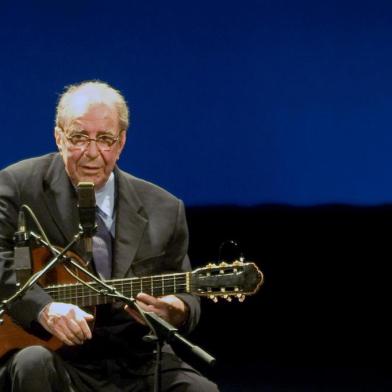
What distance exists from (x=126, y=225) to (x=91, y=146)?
0.97 feet

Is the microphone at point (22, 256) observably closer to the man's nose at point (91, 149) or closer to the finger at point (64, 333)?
the finger at point (64, 333)

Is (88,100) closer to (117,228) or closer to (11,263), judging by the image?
(117,228)

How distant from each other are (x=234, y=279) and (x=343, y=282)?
1643mm

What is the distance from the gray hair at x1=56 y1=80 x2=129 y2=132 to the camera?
10.3ft

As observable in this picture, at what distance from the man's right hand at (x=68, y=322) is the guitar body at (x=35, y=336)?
0.16 metres

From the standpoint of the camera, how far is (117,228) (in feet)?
10.6

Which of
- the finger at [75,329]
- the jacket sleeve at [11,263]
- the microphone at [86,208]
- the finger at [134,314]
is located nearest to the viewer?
the microphone at [86,208]

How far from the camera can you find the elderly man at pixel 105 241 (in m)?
3.04

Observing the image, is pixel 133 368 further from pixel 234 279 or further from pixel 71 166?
pixel 71 166

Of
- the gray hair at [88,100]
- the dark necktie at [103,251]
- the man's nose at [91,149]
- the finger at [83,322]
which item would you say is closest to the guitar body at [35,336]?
the dark necktie at [103,251]

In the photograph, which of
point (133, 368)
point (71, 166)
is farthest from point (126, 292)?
point (71, 166)

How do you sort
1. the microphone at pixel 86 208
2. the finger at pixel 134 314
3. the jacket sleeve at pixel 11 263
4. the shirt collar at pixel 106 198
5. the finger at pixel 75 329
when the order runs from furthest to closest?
the shirt collar at pixel 106 198 → the finger at pixel 134 314 → the jacket sleeve at pixel 11 263 → the finger at pixel 75 329 → the microphone at pixel 86 208

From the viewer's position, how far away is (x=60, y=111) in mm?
3184

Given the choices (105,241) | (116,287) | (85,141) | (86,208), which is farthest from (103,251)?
(86,208)
